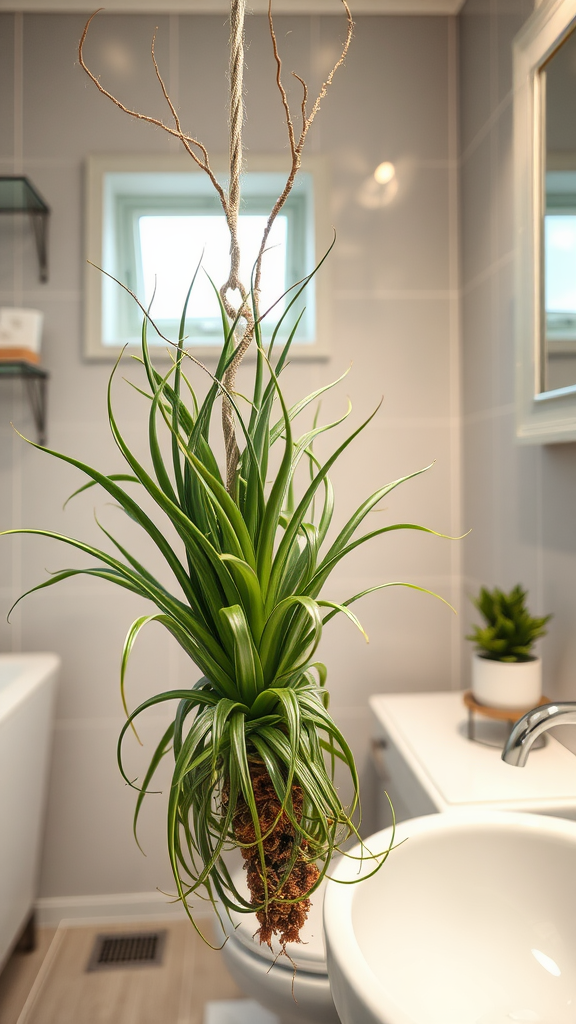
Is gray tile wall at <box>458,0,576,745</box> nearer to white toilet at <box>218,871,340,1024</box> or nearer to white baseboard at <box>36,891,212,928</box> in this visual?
white toilet at <box>218,871,340,1024</box>

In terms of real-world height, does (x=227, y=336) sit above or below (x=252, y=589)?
above

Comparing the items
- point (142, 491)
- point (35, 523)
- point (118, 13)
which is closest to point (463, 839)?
point (142, 491)

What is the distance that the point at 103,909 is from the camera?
201 centimetres

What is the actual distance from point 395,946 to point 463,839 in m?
0.15

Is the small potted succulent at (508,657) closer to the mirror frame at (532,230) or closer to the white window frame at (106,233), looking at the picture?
the mirror frame at (532,230)

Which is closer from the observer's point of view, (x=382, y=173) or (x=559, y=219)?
(x=559, y=219)

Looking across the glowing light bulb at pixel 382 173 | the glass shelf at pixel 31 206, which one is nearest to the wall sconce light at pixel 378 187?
the glowing light bulb at pixel 382 173

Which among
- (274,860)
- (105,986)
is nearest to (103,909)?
(105,986)

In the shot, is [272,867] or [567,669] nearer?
[272,867]

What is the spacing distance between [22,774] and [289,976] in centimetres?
79

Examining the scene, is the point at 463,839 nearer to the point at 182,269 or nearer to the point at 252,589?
the point at 252,589

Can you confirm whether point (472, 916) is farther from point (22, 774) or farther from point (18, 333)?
point (18, 333)

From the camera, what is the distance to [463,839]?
35.0 inches

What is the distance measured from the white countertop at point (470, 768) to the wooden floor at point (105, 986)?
0.83 meters
